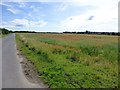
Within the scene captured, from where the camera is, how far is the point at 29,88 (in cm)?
832

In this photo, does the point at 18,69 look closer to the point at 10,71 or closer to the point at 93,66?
the point at 10,71

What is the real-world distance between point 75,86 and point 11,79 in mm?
2591

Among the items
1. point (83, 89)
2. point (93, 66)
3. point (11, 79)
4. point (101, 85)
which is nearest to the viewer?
point (83, 89)

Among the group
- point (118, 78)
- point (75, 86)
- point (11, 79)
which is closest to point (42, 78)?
point (11, 79)

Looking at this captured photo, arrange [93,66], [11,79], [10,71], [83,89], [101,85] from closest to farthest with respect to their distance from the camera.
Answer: [83,89], [101,85], [11,79], [10,71], [93,66]

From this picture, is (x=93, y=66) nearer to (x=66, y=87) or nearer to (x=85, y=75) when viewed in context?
(x=85, y=75)

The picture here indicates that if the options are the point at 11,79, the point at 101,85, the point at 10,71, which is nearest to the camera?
the point at 101,85

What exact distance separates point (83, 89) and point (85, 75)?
2052mm

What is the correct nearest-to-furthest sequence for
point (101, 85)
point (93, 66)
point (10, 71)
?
point (101, 85) < point (10, 71) < point (93, 66)

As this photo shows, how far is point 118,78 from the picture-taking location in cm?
995

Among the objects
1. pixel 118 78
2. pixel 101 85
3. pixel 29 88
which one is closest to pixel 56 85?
pixel 29 88

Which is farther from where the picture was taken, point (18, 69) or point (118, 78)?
point (18, 69)

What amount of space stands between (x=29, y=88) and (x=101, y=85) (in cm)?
251

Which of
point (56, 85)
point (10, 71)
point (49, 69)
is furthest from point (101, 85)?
point (10, 71)
